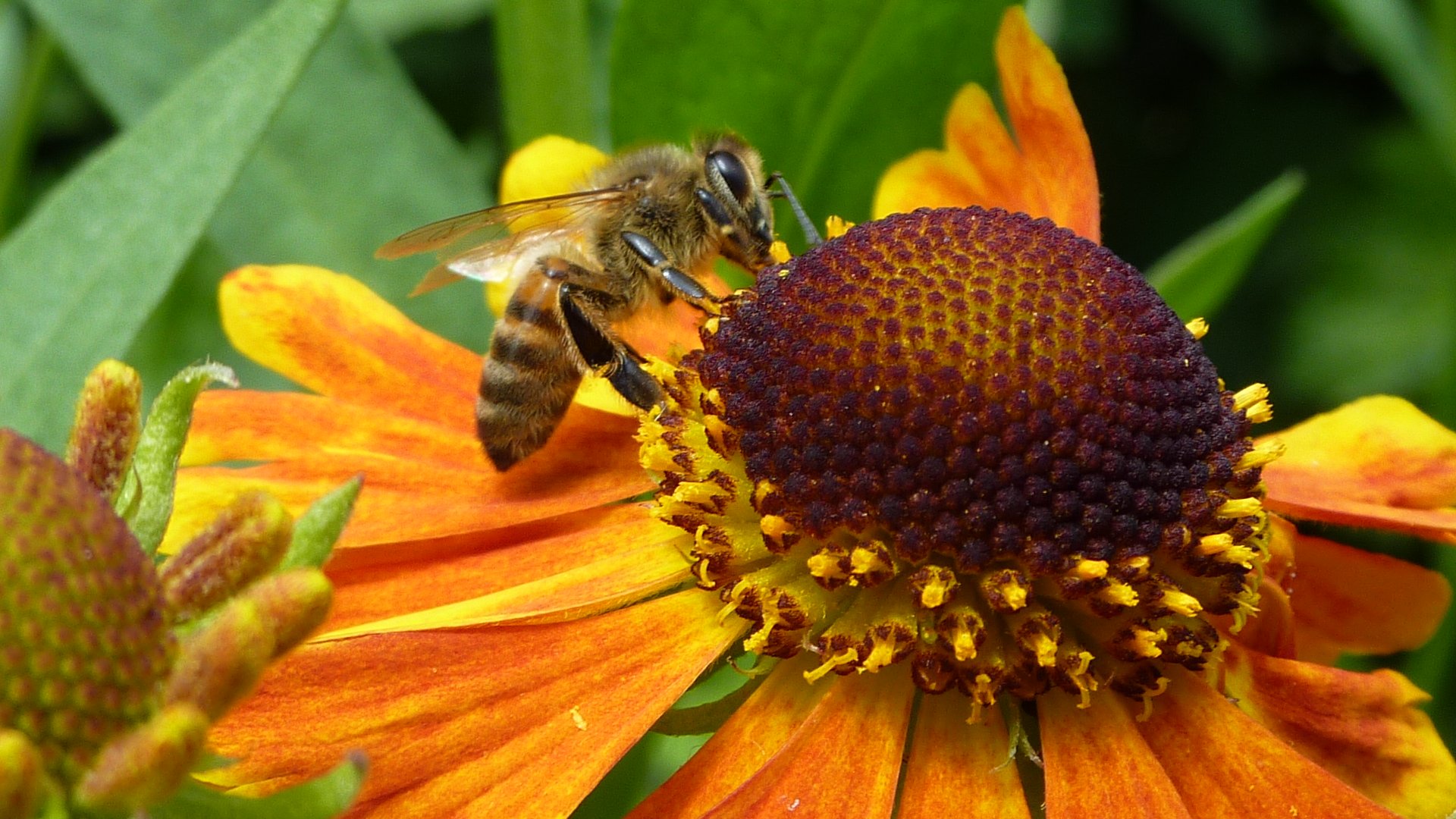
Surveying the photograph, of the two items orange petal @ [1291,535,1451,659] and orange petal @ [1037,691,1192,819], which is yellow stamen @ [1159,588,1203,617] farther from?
orange petal @ [1291,535,1451,659]

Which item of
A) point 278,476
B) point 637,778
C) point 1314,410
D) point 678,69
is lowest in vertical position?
point 1314,410

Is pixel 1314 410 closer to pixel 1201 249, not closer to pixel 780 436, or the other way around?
pixel 1201 249

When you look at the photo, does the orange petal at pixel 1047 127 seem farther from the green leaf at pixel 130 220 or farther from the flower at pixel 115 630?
the flower at pixel 115 630

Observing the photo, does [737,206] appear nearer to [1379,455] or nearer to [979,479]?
[979,479]

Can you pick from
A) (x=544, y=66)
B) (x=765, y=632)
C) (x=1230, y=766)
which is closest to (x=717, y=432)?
(x=765, y=632)

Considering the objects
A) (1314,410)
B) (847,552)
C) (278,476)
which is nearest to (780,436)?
(847,552)
